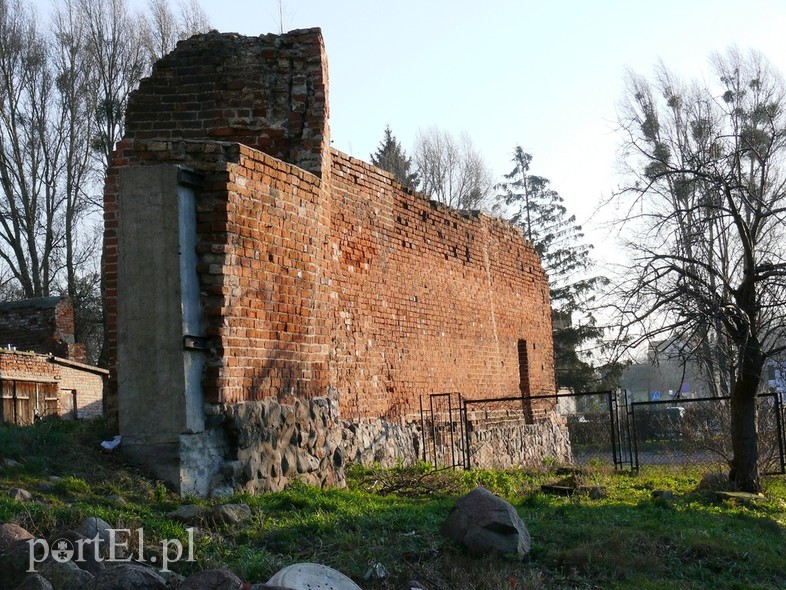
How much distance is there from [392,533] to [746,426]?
6952 millimetres

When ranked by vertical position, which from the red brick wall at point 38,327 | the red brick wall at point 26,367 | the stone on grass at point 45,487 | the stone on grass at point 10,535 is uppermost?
the red brick wall at point 38,327

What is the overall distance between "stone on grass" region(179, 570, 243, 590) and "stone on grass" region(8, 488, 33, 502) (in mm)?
1978

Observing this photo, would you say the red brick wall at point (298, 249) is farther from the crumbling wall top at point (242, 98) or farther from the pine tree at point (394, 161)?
the pine tree at point (394, 161)

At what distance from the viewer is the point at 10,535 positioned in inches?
192

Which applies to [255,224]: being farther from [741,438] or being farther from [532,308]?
[532,308]

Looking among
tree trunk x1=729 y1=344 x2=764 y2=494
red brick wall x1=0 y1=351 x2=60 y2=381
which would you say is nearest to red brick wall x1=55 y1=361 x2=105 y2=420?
red brick wall x1=0 y1=351 x2=60 y2=381

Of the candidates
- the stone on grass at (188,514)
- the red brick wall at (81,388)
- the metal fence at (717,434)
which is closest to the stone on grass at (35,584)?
the stone on grass at (188,514)

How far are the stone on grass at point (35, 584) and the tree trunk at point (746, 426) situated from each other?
9.54m

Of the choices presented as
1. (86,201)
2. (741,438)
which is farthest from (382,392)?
(86,201)

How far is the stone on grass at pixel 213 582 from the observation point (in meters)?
4.44

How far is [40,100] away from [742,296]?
29663 mm

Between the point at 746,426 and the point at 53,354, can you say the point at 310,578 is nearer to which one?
the point at 746,426

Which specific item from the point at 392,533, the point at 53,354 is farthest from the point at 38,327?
the point at 392,533

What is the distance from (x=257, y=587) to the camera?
453 centimetres
